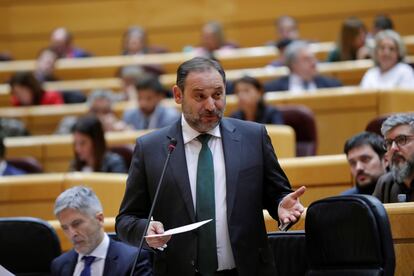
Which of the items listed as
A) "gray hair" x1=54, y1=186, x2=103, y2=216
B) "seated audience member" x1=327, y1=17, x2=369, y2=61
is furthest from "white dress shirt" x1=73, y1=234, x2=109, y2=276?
"seated audience member" x1=327, y1=17, x2=369, y2=61

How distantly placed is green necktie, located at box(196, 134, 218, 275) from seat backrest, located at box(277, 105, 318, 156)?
3.18 m

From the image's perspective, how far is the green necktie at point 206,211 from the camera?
3064mm

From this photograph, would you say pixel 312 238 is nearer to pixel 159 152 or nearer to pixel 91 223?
pixel 159 152

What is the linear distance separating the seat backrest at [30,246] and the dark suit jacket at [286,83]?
3712 millimetres

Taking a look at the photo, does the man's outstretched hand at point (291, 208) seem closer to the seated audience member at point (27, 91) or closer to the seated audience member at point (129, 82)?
the seated audience member at point (129, 82)

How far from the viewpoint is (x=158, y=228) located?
9.71 feet

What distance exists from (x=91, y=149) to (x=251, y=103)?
1.17 m

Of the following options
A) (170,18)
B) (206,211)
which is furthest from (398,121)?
(170,18)

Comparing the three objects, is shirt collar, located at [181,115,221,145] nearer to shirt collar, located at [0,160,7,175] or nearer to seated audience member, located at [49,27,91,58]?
shirt collar, located at [0,160,7,175]

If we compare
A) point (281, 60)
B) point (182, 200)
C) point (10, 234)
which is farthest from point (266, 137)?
point (281, 60)

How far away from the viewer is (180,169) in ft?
10.3

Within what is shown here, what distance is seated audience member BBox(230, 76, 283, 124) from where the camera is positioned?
6.42 metres

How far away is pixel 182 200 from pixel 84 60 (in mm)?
7162

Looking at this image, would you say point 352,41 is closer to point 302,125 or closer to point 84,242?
point 302,125
